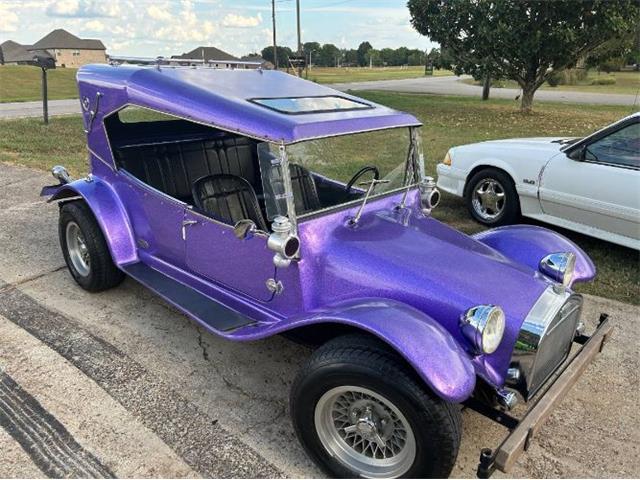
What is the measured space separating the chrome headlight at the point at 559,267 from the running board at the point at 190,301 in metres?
1.76

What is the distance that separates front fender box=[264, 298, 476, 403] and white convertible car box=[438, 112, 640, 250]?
346 cm

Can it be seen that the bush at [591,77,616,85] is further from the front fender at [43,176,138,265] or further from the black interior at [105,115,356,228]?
the front fender at [43,176,138,265]

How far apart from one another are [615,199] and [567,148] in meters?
0.80

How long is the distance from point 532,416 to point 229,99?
7.65ft

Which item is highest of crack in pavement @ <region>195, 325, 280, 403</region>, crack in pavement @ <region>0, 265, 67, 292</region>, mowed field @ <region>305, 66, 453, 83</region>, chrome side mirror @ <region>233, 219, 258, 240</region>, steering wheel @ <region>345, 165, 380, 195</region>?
mowed field @ <region>305, 66, 453, 83</region>

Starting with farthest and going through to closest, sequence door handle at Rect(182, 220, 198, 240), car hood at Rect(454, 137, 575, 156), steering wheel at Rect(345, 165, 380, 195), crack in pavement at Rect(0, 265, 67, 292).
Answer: car hood at Rect(454, 137, 575, 156) → crack in pavement at Rect(0, 265, 67, 292) → door handle at Rect(182, 220, 198, 240) → steering wheel at Rect(345, 165, 380, 195)

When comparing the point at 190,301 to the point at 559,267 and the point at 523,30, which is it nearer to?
the point at 559,267

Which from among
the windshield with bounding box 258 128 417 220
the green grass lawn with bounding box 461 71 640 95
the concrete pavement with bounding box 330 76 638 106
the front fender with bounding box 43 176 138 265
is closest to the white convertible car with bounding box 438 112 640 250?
the windshield with bounding box 258 128 417 220

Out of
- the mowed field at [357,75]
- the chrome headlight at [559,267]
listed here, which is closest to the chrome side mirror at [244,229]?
the chrome headlight at [559,267]

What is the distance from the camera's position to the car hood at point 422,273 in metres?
2.56

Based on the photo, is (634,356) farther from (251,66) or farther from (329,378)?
(251,66)

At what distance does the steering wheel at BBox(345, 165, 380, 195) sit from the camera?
325 cm

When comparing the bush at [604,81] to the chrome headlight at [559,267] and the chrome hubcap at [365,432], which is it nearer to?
the chrome headlight at [559,267]

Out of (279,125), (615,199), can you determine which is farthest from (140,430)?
(615,199)
